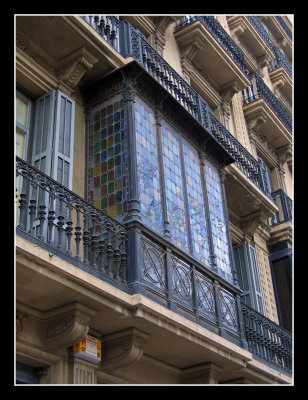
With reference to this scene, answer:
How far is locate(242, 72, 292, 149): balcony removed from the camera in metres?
16.1

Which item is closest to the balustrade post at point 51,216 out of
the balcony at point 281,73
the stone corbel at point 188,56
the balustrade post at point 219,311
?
the balustrade post at point 219,311

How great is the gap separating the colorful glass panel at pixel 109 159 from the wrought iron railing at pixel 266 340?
10.9 feet

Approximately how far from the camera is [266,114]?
16.2 m

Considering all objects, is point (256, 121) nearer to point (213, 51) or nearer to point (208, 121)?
point (213, 51)

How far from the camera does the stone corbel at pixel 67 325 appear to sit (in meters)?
6.60

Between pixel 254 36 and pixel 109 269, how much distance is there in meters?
13.4

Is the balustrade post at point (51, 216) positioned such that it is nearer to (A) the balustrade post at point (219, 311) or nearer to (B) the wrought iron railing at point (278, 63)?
(A) the balustrade post at point (219, 311)

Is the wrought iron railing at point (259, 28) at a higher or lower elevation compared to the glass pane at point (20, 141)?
higher

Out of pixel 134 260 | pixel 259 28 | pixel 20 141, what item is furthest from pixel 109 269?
pixel 259 28

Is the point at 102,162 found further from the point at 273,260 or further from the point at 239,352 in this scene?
the point at 273,260

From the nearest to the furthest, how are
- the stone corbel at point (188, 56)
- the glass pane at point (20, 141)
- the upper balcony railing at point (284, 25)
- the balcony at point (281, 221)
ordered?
the glass pane at point (20, 141) → the stone corbel at point (188, 56) → the balcony at point (281, 221) → the upper balcony railing at point (284, 25)

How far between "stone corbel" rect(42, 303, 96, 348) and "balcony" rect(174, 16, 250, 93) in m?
8.78

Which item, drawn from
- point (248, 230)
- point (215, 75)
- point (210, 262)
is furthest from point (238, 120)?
point (210, 262)

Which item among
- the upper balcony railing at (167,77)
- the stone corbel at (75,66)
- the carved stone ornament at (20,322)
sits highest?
the upper balcony railing at (167,77)
